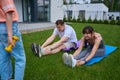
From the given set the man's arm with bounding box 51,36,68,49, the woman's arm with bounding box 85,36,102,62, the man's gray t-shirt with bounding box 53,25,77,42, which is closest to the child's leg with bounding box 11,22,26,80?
the woman's arm with bounding box 85,36,102,62

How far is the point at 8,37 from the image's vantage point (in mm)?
2428

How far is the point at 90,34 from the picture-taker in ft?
14.8

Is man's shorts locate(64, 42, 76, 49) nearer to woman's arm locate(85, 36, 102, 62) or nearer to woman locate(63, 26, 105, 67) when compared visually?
woman locate(63, 26, 105, 67)

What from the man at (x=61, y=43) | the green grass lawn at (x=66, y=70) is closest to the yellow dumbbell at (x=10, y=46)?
the green grass lawn at (x=66, y=70)

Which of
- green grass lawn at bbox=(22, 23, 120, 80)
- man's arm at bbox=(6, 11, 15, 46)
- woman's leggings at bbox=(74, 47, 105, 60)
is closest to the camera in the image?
man's arm at bbox=(6, 11, 15, 46)

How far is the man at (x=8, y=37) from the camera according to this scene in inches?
93.9

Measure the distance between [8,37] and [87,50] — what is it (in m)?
2.73

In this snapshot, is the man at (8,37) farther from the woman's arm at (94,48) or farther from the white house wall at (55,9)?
the white house wall at (55,9)

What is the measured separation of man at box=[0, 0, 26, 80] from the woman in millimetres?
1553

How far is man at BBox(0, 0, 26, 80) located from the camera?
2.38m

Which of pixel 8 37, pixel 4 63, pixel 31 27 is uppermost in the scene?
pixel 8 37

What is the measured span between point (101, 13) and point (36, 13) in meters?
16.3

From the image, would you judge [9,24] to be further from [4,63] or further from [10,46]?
[4,63]

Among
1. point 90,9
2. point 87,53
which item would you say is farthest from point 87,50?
point 90,9
